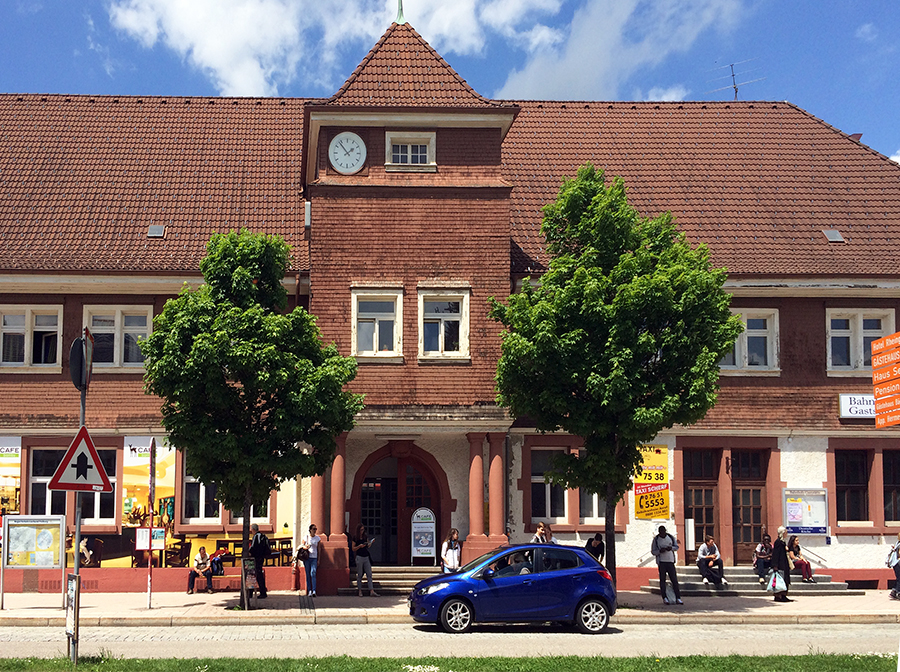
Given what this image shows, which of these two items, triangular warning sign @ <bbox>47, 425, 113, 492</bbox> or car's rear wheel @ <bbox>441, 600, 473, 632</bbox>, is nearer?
triangular warning sign @ <bbox>47, 425, 113, 492</bbox>

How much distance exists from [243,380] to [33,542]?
19.4 ft

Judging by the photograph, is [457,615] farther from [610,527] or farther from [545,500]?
[545,500]

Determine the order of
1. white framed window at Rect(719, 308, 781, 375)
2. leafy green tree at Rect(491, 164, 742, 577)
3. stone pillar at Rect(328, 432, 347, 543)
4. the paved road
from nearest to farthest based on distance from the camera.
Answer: the paved road
leafy green tree at Rect(491, 164, 742, 577)
stone pillar at Rect(328, 432, 347, 543)
white framed window at Rect(719, 308, 781, 375)

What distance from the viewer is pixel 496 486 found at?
2605cm

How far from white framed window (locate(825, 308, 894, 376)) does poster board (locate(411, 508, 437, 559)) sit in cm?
1147

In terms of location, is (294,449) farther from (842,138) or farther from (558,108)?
(842,138)

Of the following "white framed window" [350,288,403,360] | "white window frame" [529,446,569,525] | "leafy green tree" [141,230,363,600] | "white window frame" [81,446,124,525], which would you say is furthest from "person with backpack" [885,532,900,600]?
"white window frame" [81,446,124,525]

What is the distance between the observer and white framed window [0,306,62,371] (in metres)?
27.4

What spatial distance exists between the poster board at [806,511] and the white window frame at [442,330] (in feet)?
31.2

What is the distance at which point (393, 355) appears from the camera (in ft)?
85.8

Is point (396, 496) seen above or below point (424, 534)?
above

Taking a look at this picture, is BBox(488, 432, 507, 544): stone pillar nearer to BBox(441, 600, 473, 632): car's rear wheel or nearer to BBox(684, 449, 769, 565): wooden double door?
BBox(684, 449, 769, 565): wooden double door

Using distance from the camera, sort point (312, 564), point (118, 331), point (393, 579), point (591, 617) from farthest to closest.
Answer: point (118, 331) < point (393, 579) < point (312, 564) < point (591, 617)

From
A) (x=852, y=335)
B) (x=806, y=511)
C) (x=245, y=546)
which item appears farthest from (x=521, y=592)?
(x=852, y=335)
